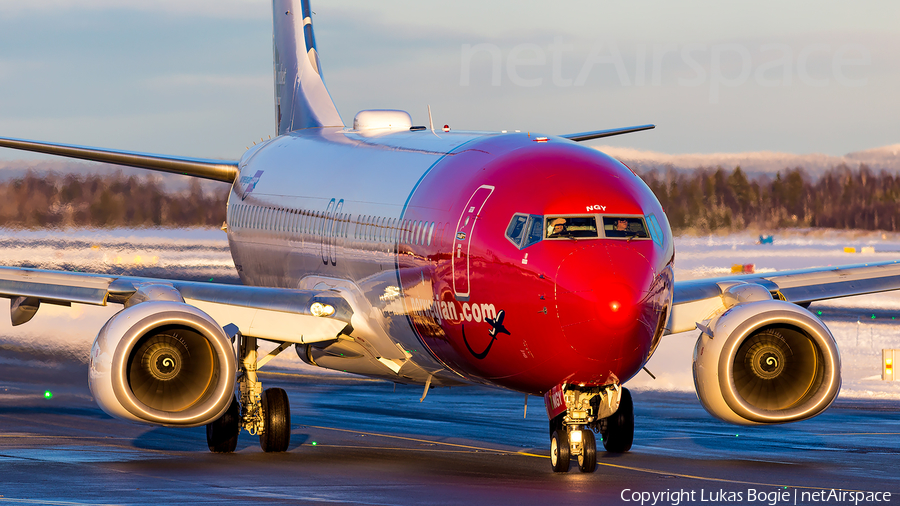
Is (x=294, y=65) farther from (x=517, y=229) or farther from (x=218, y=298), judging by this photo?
(x=517, y=229)

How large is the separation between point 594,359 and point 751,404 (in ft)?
11.5

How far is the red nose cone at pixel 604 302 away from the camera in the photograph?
48.9 ft

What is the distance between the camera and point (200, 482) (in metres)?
17.0

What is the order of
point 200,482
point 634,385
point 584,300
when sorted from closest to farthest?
point 584,300 < point 200,482 < point 634,385

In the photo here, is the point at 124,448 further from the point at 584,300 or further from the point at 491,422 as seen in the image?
the point at 584,300

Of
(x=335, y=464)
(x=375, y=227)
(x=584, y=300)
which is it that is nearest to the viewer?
(x=584, y=300)

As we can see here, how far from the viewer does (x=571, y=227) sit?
51.2 ft

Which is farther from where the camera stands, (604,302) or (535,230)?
(535,230)

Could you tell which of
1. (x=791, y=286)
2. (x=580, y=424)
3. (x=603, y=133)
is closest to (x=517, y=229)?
(x=580, y=424)

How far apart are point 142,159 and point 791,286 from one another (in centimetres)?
1360

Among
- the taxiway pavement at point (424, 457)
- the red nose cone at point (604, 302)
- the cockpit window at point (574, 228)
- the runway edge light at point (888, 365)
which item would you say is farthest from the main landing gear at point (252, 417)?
the runway edge light at point (888, 365)

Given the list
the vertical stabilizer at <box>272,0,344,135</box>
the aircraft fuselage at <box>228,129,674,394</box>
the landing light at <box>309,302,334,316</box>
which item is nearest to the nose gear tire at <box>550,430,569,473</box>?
the aircraft fuselage at <box>228,129,674,394</box>

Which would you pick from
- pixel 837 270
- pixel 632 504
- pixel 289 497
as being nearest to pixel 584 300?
pixel 632 504

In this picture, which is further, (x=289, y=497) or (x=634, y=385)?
(x=634, y=385)
